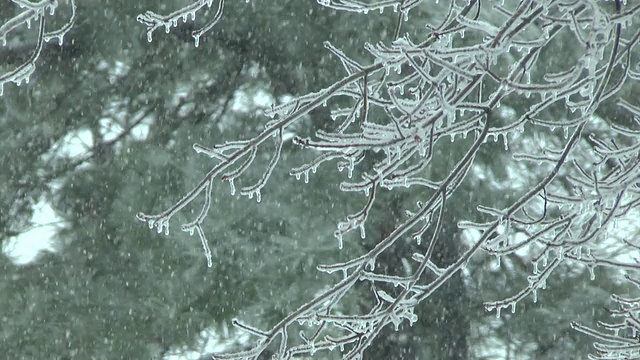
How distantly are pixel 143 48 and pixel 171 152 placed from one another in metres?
0.89

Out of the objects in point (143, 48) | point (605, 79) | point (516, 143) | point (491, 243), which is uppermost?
point (143, 48)

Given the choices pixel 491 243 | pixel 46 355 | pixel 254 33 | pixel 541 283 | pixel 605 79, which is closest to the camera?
pixel 605 79

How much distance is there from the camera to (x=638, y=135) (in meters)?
2.12

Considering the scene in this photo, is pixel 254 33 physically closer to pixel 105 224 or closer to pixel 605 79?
pixel 105 224

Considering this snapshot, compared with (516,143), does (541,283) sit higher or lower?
higher

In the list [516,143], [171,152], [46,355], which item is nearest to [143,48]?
[171,152]

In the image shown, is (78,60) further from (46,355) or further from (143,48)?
(46,355)

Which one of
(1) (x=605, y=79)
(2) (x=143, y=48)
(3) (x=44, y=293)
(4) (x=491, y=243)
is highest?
(2) (x=143, y=48)

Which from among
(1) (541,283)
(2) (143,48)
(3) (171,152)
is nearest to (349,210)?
(3) (171,152)

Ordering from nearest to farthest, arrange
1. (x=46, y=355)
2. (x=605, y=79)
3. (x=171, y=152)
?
(x=605, y=79) → (x=46, y=355) → (x=171, y=152)

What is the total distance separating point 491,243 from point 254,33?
4460 mm

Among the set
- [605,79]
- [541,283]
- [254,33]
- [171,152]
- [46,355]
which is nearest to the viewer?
[605,79]

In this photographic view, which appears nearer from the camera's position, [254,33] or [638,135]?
[638,135]

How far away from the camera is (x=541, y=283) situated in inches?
82.9
